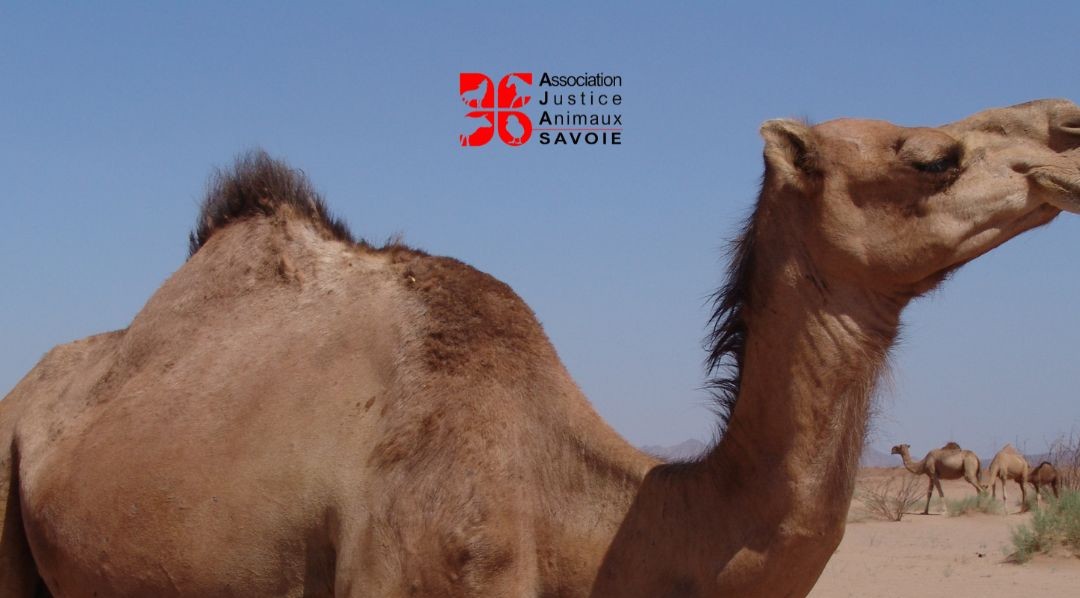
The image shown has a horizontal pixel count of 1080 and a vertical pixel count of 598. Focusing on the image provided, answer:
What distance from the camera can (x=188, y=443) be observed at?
15.5 ft

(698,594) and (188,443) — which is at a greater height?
(188,443)

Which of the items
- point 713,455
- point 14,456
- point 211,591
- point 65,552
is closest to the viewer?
point 713,455

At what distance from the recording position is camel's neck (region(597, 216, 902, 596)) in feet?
12.4

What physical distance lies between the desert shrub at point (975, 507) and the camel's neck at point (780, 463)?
26429 mm

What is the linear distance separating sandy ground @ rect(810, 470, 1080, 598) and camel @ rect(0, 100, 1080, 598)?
10.0m

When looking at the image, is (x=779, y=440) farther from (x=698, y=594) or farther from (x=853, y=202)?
(x=853, y=202)

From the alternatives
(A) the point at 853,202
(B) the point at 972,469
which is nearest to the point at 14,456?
(A) the point at 853,202

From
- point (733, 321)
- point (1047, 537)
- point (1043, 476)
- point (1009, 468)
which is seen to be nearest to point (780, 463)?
point (733, 321)

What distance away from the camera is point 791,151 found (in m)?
4.18

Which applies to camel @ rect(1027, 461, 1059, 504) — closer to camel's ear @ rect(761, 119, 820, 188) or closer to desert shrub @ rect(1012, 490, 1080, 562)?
desert shrub @ rect(1012, 490, 1080, 562)

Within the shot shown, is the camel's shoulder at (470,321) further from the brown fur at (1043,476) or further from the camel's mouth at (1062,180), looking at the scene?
the brown fur at (1043,476)

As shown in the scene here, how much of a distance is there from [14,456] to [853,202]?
4133mm

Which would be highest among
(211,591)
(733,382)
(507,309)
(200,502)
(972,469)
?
(507,309)

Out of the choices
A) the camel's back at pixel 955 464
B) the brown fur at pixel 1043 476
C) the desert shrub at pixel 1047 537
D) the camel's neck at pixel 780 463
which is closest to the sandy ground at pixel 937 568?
the desert shrub at pixel 1047 537
